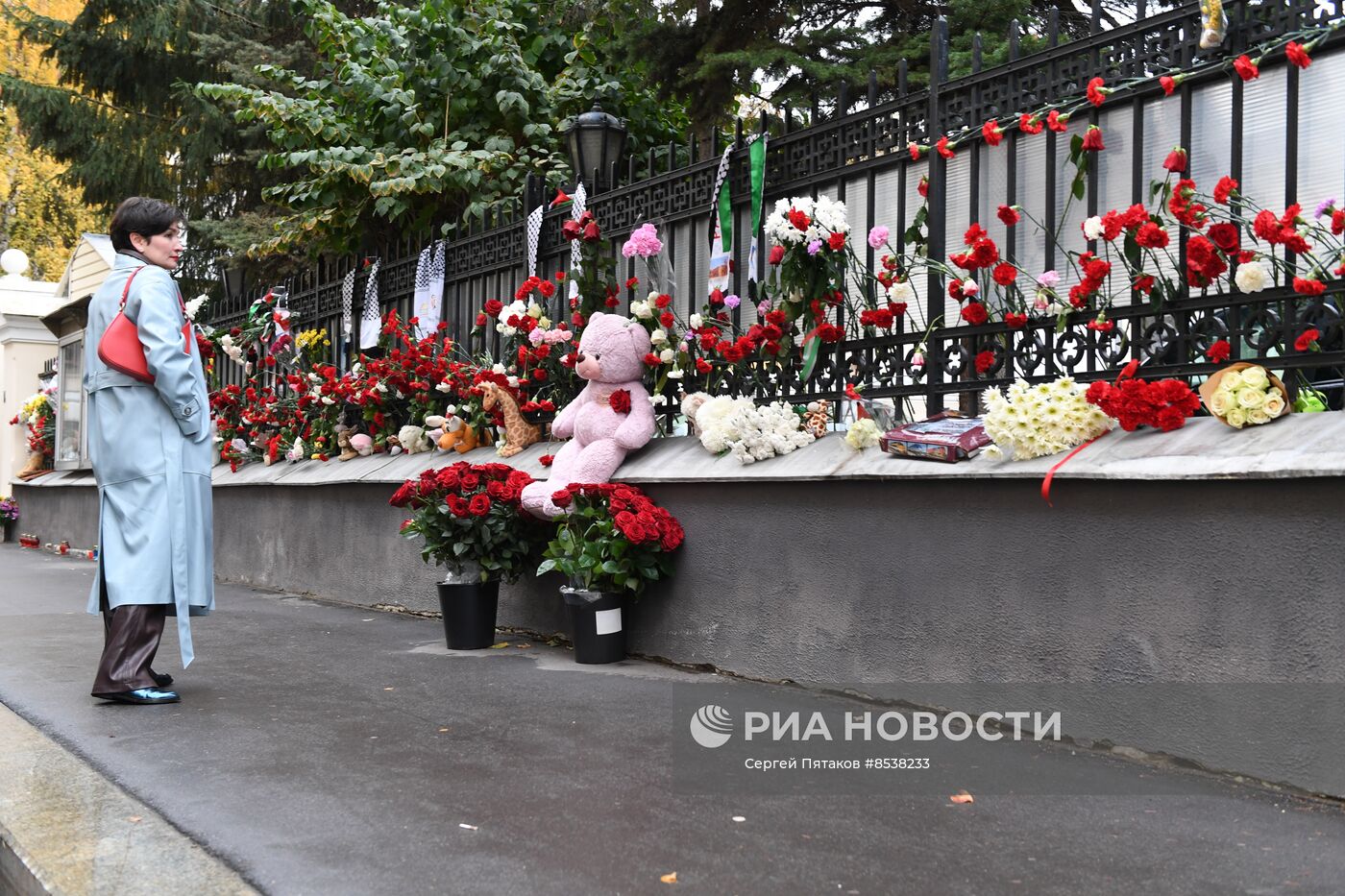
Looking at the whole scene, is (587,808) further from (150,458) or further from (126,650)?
(150,458)

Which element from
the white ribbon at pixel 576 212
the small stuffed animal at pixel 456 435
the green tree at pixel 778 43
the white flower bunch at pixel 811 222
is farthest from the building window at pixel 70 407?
the white flower bunch at pixel 811 222

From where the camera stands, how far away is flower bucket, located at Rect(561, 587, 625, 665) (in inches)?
225

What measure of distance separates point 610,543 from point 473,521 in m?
0.92

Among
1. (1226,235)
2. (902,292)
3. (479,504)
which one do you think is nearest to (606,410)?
(479,504)

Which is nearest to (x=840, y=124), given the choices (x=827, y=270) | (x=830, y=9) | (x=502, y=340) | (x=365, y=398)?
(x=827, y=270)

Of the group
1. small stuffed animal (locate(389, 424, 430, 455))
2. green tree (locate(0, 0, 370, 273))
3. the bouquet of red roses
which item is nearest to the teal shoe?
the bouquet of red roses

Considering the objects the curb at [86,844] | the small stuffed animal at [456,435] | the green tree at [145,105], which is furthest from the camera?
the green tree at [145,105]

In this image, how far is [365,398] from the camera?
8.96m

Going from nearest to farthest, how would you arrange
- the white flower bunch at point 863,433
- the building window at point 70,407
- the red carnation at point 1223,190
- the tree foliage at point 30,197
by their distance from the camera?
the red carnation at point 1223,190
the white flower bunch at point 863,433
the building window at point 70,407
the tree foliage at point 30,197

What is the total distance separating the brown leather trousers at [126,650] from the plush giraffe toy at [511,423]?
2787 mm

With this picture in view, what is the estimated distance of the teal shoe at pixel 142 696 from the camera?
4859mm

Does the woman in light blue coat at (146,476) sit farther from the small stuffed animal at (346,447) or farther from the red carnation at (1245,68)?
the small stuffed animal at (346,447)

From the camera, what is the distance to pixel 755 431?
17.8 ft

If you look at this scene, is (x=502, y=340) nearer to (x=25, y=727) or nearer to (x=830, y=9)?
(x=25, y=727)
